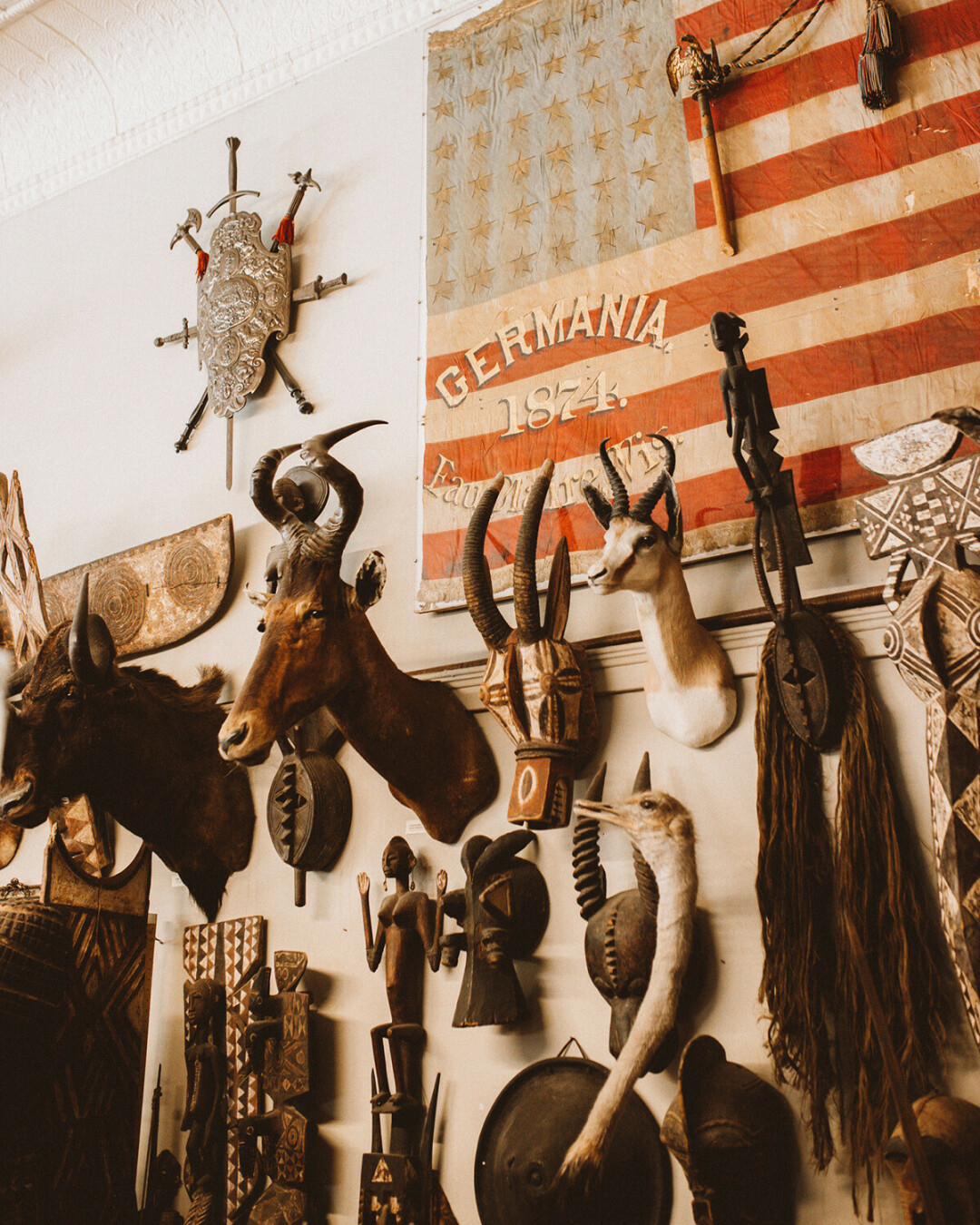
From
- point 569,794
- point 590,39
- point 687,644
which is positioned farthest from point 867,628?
point 590,39

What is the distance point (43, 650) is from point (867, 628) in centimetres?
213

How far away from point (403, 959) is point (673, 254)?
195cm

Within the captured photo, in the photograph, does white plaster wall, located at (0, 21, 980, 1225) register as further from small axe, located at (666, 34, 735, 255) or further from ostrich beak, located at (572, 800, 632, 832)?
small axe, located at (666, 34, 735, 255)

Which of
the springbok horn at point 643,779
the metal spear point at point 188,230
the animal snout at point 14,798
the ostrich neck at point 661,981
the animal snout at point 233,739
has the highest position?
the metal spear point at point 188,230

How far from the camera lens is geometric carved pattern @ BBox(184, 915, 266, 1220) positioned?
267 centimetres

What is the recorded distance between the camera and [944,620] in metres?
1.85

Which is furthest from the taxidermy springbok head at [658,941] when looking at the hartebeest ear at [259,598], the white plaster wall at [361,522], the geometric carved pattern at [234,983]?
the geometric carved pattern at [234,983]

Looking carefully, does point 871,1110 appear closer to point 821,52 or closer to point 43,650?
point 43,650

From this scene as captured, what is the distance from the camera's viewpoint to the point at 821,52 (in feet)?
8.98

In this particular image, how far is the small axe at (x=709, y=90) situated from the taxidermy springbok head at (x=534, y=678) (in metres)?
0.85

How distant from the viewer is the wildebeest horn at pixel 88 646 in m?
2.74

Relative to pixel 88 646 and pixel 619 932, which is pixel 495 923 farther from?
pixel 88 646

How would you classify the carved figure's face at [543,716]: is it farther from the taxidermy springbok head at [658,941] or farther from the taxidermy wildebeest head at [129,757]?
the taxidermy wildebeest head at [129,757]

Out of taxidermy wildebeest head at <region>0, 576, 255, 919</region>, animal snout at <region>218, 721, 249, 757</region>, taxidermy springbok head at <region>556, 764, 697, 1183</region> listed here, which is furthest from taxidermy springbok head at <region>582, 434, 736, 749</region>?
taxidermy wildebeest head at <region>0, 576, 255, 919</region>
